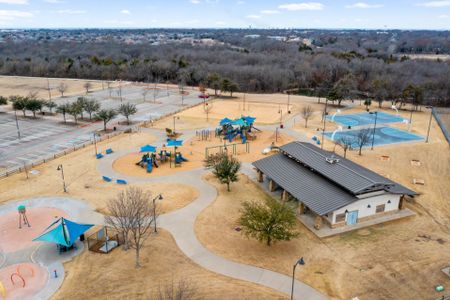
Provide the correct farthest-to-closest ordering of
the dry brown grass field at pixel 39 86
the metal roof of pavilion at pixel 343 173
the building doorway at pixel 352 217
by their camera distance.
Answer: the dry brown grass field at pixel 39 86 < the metal roof of pavilion at pixel 343 173 < the building doorway at pixel 352 217

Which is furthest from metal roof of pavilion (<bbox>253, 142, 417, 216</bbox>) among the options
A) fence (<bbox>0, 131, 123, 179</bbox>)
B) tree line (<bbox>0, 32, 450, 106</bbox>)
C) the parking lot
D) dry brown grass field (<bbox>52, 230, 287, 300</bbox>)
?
tree line (<bbox>0, 32, 450, 106</bbox>)

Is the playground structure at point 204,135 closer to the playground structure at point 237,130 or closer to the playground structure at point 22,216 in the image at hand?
the playground structure at point 237,130

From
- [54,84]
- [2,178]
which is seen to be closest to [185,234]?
[2,178]

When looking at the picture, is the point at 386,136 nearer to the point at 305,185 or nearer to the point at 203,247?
the point at 305,185

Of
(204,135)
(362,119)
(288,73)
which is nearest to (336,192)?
(204,135)

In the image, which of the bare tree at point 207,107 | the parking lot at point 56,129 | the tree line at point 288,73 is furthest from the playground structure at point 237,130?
the tree line at point 288,73

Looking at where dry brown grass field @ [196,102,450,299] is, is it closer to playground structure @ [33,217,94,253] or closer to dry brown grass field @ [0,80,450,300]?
dry brown grass field @ [0,80,450,300]

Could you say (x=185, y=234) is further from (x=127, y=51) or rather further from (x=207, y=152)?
(x=127, y=51)
